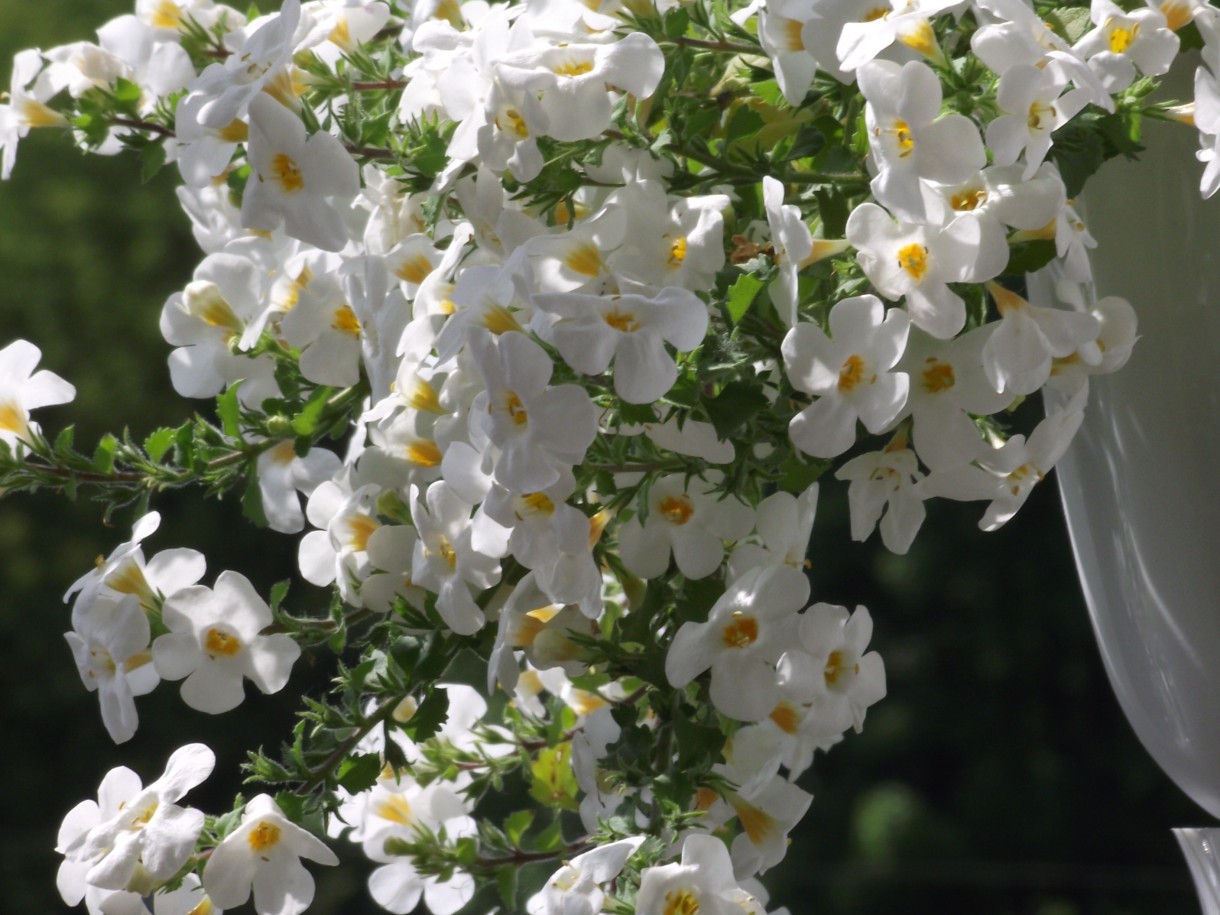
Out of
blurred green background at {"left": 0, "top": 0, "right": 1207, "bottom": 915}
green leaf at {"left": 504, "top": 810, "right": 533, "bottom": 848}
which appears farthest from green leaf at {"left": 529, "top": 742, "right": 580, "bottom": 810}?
blurred green background at {"left": 0, "top": 0, "right": 1207, "bottom": 915}

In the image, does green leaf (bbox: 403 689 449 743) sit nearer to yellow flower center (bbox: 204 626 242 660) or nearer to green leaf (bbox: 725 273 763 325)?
yellow flower center (bbox: 204 626 242 660)

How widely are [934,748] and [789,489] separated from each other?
425 cm

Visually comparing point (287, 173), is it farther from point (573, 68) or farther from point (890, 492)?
point (890, 492)

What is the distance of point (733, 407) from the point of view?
37cm

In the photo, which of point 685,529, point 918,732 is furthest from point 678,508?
point 918,732

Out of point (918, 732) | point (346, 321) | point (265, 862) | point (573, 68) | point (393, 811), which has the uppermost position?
point (573, 68)

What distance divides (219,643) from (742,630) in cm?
17

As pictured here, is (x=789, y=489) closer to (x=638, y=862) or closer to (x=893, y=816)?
(x=638, y=862)

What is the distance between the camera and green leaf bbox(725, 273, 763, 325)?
0.37 meters

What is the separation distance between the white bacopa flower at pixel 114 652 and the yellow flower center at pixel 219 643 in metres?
0.02

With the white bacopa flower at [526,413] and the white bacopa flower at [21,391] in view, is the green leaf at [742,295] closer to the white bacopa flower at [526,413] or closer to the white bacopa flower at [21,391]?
the white bacopa flower at [526,413]

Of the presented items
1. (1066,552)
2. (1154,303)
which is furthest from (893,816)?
(1154,303)

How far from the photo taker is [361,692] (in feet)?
1.46

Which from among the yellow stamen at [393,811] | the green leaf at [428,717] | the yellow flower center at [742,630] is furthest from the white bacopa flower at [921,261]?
the yellow stamen at [393,811]
